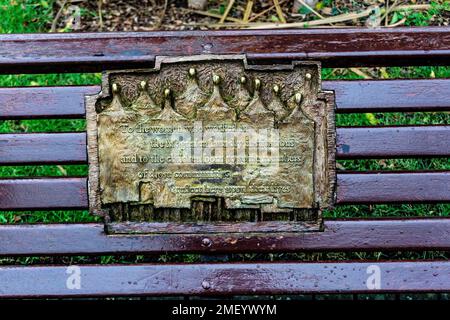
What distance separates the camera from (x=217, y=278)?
9.36ft

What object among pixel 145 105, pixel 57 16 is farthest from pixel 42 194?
pixel 57 16

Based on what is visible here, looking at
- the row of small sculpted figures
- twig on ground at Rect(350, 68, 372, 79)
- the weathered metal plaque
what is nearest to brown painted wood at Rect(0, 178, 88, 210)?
the weathered metal plaque

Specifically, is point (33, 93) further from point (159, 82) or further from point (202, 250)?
point (202, 250)

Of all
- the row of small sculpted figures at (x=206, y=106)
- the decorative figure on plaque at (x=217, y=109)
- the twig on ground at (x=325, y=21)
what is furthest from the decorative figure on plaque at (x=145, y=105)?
the twig on ground at (x=325, y=21)

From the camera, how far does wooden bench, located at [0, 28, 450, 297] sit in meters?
2.84

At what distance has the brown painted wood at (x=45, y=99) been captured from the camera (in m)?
2.87

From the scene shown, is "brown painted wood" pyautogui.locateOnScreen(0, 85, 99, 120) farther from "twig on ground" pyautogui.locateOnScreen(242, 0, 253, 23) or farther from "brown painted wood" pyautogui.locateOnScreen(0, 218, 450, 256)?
"twig on ground" pyautogui.locateOnScreen(242, 0, 253, 23)

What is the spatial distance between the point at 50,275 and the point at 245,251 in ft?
3.03

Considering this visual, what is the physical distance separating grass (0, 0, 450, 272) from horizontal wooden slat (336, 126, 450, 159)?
0.53m

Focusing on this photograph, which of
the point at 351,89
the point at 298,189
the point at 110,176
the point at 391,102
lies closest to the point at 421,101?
the point at 391,102

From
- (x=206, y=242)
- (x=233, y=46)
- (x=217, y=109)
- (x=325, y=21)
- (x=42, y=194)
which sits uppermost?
(x=325, y=21)

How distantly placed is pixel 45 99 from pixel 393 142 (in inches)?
65.1

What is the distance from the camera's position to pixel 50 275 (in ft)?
9.39

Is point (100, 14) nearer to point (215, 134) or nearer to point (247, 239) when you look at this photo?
point (215, 134)
